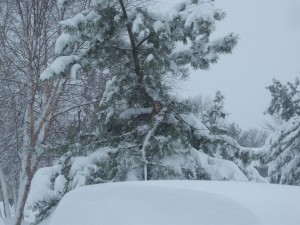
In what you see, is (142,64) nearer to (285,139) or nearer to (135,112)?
Answer: (135,112)

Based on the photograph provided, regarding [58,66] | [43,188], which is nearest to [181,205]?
[43,188]

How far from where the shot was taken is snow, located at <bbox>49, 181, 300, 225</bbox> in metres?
2.21

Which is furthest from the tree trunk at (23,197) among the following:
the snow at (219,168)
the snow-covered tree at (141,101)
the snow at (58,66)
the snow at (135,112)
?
the snow at (219,168)

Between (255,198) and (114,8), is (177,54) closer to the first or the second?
(114,8)

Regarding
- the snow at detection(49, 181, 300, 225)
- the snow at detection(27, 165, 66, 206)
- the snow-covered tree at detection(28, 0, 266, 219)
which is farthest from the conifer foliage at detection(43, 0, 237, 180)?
the snow at detection(49, 181, 300, 225)

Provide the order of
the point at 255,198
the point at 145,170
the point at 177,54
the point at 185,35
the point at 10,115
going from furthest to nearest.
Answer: the point at 10,115, the point at 177,54, the point at 185,35, the point at 145,170, the point at 255,198

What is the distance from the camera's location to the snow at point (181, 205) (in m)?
2.21

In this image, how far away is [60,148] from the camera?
25.7ft

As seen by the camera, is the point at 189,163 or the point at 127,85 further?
the point at 127,85

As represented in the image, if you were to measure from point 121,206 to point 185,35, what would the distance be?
528 cm

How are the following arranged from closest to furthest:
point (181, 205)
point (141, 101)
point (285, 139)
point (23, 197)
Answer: point (181, 205) < point (141, 101) < point (23, 197) < point (285, 139)

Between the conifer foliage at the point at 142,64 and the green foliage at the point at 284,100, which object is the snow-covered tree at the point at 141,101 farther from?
the green foliage at the point at 284,100

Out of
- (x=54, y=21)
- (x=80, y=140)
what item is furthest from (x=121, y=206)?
(x=54, y=21)

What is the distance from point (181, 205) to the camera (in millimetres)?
2439
